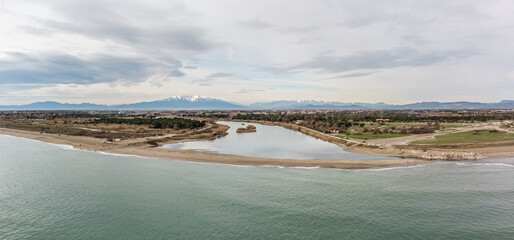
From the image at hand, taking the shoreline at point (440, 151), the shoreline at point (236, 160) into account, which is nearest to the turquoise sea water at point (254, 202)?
the shoreline at point (236, 160)

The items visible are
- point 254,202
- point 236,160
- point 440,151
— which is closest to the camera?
point 254,202

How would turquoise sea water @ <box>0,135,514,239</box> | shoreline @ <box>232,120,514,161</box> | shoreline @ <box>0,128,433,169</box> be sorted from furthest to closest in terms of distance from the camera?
shoreline @ <box>232,120,514,161</box>
shoreline @ <box>0,128,433,169</box>
turquoise sea water @ <box>0,135,514,239</box>

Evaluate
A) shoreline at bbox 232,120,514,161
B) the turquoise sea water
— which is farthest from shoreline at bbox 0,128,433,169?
shoreline at bbox 232,120,514,161

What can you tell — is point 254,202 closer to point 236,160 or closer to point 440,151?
point 236,160

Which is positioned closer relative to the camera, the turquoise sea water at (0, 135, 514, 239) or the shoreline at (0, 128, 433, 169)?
the turquoise sea water at (0, 135, 514, 239)

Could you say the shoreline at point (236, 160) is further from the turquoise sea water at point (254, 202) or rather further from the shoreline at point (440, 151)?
the shoreline at point (440, 151)

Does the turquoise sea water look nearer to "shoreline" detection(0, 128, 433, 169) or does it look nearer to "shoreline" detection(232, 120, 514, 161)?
"shoreline" detection(0, 128, 433, 169)

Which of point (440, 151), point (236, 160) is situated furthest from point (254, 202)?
point (440, 151)

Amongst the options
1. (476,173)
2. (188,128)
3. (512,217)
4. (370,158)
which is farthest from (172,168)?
(188,128)

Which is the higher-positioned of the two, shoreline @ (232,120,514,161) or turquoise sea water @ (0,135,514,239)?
shoreline @ (232,120,514,161)
